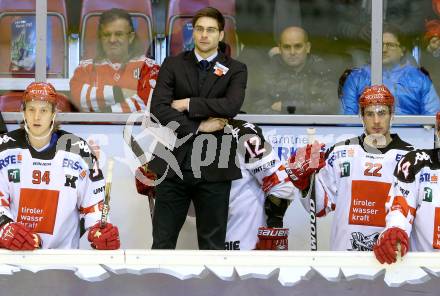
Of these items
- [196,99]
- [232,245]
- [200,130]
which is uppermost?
[196,99]

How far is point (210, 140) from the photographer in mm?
5543

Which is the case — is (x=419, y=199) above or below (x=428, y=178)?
below

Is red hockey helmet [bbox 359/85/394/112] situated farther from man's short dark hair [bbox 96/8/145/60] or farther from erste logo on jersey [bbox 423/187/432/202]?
man's short dark hair [bbox 96/8/145/60]

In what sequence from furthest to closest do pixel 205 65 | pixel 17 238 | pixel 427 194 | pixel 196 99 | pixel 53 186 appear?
pixel 205 65
pixel 196 99
pixel 53 186
pixel 427 194
pixel 17 238

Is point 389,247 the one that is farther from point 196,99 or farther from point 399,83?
point 399,83

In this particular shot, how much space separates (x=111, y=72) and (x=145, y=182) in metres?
0.90

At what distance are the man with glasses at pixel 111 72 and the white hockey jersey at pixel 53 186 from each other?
1210 mm

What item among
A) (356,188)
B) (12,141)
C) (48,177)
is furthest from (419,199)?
(12,141)

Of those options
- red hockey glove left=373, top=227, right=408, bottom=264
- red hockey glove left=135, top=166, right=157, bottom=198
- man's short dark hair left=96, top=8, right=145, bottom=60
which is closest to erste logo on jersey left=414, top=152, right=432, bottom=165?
red hockey glove left=373, top=227, right=408, bottom=264

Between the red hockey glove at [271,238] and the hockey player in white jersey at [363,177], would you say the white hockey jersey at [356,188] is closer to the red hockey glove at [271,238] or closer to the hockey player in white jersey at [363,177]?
the hockey player in white jersey at [363,177]

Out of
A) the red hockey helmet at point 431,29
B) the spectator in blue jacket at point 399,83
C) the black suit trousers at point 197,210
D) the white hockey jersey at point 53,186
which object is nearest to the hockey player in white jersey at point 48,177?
the white hockey jersey at point 53,186

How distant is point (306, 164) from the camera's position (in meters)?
5.63

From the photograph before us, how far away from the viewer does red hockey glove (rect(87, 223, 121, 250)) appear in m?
4.58

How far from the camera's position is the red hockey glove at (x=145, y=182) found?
5922 millimetres
